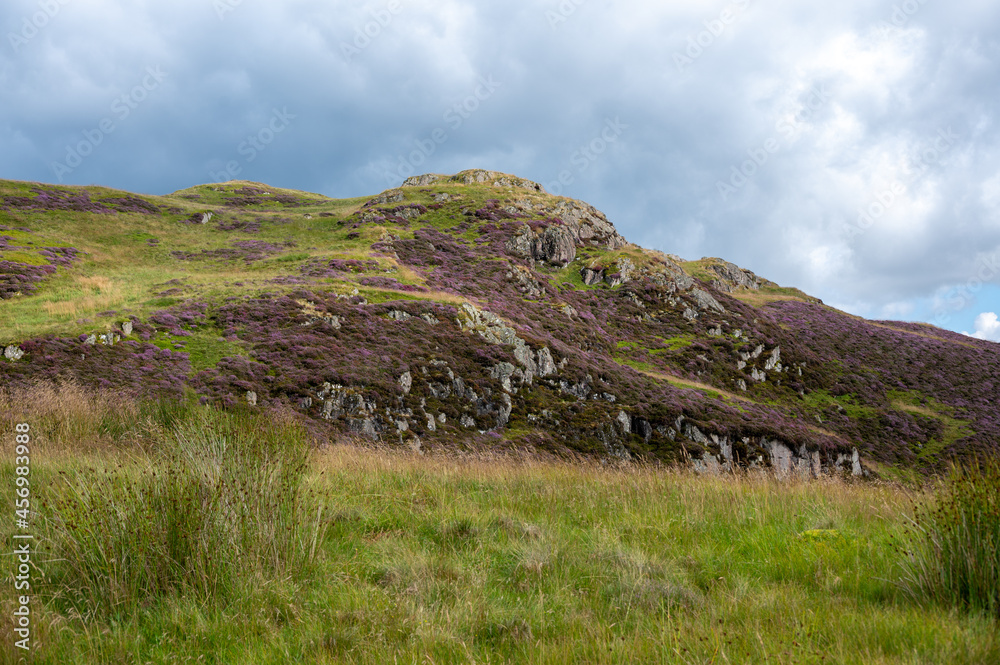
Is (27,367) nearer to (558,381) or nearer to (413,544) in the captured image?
(413,544)

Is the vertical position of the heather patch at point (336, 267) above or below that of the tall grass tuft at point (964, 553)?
above

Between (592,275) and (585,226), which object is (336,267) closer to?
(592,275)

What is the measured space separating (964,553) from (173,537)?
6.53 m

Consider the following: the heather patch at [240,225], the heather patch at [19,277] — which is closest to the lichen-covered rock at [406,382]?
the heather patch at [19,277]

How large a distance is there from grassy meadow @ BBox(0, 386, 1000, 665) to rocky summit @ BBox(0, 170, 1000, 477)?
3942mm

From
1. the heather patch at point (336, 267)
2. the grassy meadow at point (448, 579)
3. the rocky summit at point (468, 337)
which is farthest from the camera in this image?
the heather patch at point (336, 267)

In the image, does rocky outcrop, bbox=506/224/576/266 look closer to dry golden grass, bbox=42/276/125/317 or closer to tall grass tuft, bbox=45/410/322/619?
dry golden grass, bbox=42/276/125/317

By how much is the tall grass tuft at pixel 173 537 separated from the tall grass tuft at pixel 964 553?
533 cm

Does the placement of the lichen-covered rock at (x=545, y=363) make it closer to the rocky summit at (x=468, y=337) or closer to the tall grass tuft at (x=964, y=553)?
the rocky summit at (x=468, y=337)

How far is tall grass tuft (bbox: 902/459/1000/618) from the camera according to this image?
11.6 ft

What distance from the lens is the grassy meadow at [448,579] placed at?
10.2 ft

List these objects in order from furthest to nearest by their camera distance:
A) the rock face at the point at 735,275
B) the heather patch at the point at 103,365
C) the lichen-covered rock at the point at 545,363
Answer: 1. the rock face at the point at 735,275
2. the lichen-covered rock at the point at 545,363
3. the heather patch at the point at 103,365

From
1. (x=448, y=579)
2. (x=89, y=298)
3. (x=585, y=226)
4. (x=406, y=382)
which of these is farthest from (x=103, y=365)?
(x=585, y=226)

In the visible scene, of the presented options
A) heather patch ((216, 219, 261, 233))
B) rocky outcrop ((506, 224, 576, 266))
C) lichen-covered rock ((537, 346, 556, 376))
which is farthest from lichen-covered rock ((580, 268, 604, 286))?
heather patch ((216, 219, 261, 233))
